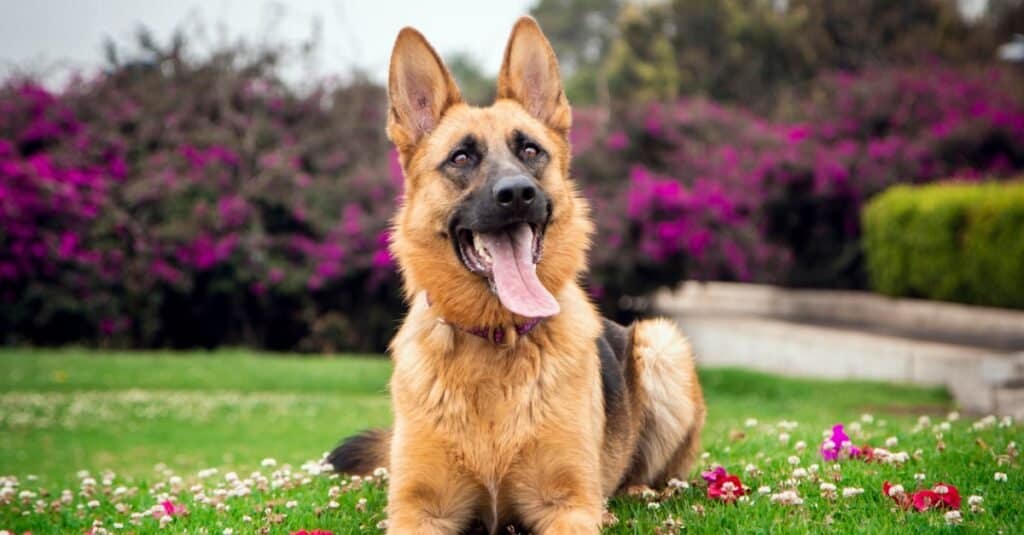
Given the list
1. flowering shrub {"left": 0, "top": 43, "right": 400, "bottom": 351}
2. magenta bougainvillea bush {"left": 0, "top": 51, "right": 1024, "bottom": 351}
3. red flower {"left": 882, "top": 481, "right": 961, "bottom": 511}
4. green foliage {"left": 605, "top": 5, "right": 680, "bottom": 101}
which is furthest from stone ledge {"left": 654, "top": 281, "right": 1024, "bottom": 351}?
green foliage {"left": 605, "top": 5, "right": 680, "bottom": 101}

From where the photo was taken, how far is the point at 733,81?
41.0 m

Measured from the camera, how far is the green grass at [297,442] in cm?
500

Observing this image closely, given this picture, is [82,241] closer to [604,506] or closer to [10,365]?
[10,365]

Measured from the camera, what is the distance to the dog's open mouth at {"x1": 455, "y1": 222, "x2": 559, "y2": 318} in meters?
4.67

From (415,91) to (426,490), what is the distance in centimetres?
212

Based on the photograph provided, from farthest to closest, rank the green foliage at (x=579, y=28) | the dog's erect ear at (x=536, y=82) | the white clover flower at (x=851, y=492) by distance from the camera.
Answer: the green foliage at (x=579, y=28) → the dog's erect ear at (x=536, y=82) → the white clover flower at (x=851, y=492)

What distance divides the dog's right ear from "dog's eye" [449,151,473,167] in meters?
0.34

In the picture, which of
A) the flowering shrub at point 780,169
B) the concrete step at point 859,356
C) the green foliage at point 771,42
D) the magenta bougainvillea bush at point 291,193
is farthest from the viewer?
the green foliage at point 771,42

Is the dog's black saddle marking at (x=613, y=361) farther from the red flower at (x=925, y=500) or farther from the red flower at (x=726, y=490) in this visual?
the red flower at (x=925, y=500)

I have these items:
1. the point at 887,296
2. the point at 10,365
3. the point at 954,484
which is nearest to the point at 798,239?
the point at 887,296

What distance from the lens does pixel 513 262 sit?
478 centimetres

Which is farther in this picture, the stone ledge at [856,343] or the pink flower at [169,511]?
the stone ledge at [856,343]

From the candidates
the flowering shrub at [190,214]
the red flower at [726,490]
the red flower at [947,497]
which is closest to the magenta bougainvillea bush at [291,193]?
the flowering shrub at [190,214]

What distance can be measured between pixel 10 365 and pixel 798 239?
17.6 metres
